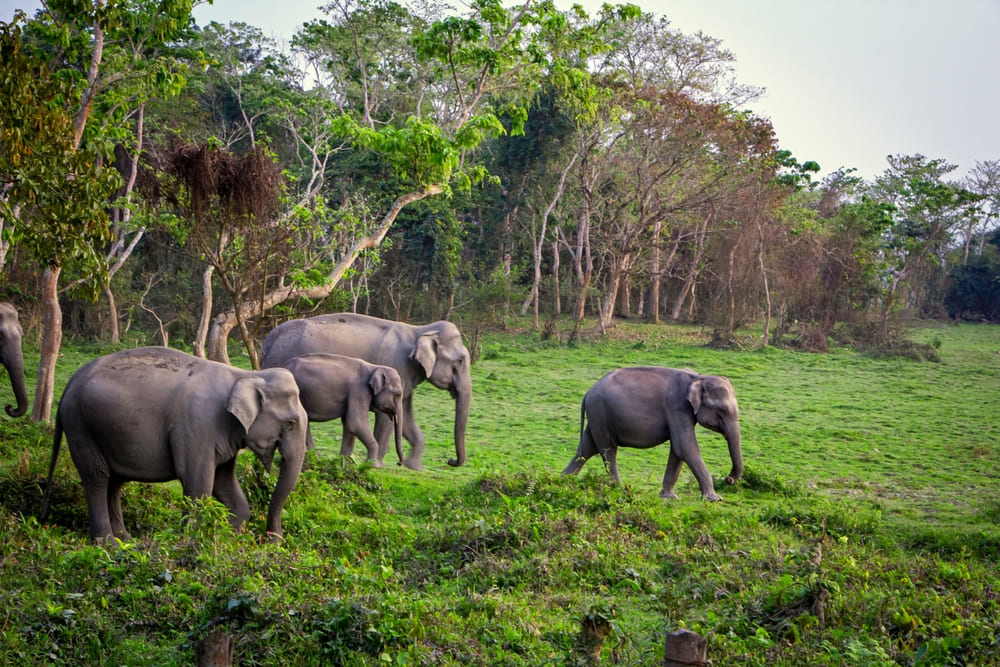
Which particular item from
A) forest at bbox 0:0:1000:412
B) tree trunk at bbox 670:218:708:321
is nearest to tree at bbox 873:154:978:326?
forest at bbox 0:0:1000:412

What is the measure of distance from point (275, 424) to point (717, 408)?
5.45 meters

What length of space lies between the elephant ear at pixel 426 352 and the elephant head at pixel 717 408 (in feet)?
12.3

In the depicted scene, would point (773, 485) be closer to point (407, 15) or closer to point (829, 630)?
point (829, 630)

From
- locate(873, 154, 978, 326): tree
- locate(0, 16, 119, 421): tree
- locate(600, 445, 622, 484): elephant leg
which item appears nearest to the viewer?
locate(0, 16, 119, 421): tree

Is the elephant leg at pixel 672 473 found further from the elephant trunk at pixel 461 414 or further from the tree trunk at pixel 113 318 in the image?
the tree trunk at pixel 113 318

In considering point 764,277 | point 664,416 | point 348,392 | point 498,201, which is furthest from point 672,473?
point 498,201

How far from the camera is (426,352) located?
1404 centimetres

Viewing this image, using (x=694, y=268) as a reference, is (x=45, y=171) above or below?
above

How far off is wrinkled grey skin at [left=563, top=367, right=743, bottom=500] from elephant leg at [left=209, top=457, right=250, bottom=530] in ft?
15.6

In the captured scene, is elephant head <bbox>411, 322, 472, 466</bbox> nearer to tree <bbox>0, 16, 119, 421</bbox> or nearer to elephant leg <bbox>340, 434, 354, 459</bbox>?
elephant leg <bbox>340, 434, 354, 459</bbox>

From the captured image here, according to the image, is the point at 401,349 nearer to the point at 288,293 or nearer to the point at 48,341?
the point at 288,293

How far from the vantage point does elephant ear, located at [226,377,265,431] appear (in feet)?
28.2

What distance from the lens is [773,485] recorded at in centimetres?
1229

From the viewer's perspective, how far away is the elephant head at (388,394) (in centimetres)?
1248
